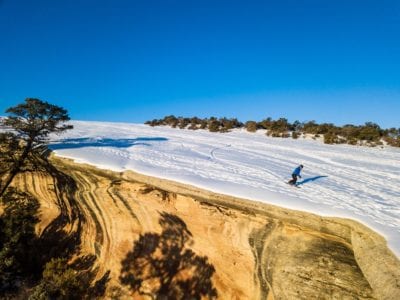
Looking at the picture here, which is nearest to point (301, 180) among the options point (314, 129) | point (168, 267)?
point (168, 267)

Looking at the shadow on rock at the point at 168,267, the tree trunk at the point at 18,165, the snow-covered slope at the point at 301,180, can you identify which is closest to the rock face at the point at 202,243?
the shadow on rock at the point at 168,267

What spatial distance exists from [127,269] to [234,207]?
4.31 metres

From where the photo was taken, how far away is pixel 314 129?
2297cm

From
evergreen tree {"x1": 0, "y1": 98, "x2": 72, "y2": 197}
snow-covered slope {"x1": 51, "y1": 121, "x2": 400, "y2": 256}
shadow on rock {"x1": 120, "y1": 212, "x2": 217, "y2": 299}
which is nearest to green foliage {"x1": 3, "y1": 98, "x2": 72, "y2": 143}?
evergreen tree {"x1": 0, "y1": 98, "x2": 72, "y2": 197}

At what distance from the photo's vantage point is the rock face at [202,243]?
4.95m

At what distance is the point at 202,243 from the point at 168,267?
139 cm

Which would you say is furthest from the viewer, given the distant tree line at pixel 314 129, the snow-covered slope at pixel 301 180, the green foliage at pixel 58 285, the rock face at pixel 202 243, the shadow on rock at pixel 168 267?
the distant tree line at pixel 314 129

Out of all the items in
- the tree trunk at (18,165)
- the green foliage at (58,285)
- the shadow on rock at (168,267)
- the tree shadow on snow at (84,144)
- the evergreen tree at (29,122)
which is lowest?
the green foliage at (58,285)

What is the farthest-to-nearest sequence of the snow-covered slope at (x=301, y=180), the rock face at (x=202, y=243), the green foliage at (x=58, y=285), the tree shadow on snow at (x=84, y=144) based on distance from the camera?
the tree shadow on snow at (x=84, y=144)
the green foliage at (x=58, y=285)
the snow-covered slope at (x=301, y=180)
the rock face at (x=202, y=243)

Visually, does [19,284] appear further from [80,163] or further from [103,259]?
[80,163]

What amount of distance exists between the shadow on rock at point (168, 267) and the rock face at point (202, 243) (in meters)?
0.03

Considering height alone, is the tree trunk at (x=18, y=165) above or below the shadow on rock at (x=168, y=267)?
above

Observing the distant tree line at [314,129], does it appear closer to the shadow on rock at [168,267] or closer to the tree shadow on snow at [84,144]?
the tree shadow on snow at [84,144]

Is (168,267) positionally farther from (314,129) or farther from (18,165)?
(314,129)
